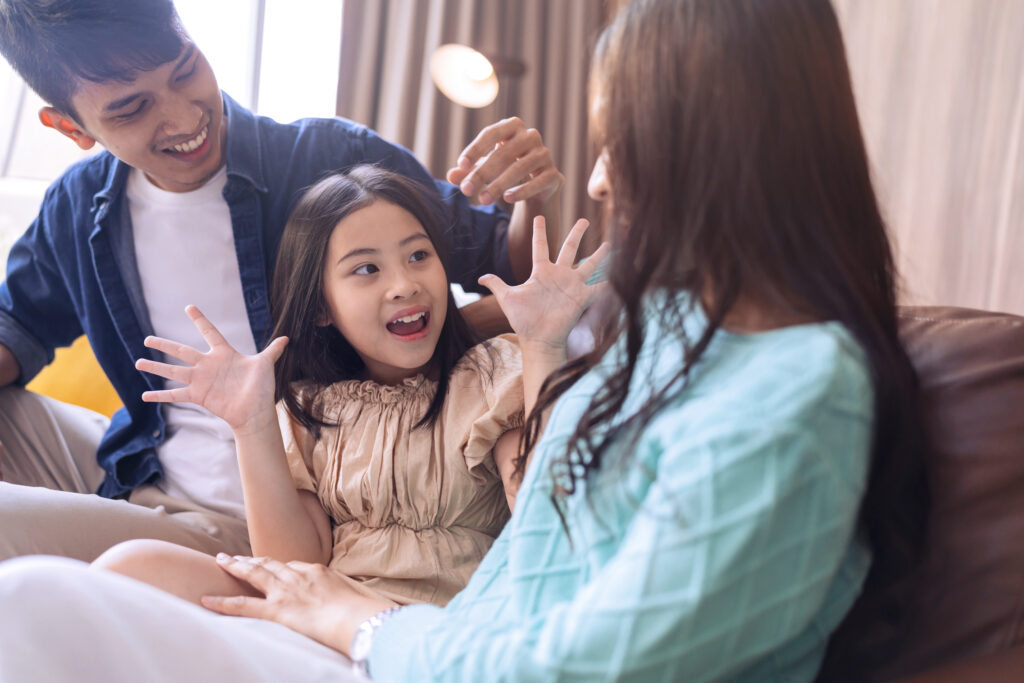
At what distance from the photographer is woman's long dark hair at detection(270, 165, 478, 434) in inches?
47.5

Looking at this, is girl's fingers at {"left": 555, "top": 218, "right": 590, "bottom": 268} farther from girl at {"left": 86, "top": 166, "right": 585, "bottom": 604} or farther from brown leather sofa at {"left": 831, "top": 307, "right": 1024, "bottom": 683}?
brown leather sofa at {"left": 831, "top": 307, "right": 1024, "bottom": 683}

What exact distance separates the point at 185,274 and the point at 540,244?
79 cm

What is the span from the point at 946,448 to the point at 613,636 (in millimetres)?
398

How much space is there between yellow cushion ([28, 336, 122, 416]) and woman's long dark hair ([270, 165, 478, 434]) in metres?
0.95

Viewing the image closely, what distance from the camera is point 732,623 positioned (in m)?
0.56

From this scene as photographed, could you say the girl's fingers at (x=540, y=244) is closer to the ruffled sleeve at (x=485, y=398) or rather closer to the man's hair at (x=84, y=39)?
the ruffled sleeve at (x=485, y=398)

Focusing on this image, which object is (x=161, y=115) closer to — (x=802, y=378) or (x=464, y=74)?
(x=464, y=74)

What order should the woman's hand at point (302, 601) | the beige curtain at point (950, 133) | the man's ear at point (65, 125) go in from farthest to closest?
the beige curtain at point (950, 133) < the man's ear at point (65, 125) < the woman's hand at point (302, 601)

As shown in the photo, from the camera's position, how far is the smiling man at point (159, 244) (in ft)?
4.12

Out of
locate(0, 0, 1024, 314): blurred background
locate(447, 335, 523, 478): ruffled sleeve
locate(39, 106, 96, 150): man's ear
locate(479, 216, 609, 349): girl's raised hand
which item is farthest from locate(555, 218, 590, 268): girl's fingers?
locate(39, 106, 96, 150): man's ear

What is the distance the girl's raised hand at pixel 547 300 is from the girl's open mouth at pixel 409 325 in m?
0.18

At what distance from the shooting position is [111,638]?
600 millimetres

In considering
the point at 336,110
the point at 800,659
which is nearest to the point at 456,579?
the point at 800,659

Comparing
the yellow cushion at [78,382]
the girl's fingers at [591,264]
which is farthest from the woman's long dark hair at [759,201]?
the yellow cushion at [78,382]
